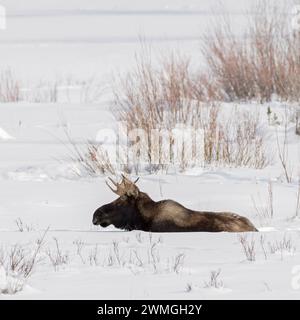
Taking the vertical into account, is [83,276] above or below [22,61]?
below

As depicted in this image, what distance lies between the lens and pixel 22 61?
30.0 m

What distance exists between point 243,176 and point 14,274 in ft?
18.4

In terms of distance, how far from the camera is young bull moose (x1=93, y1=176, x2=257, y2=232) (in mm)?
7098

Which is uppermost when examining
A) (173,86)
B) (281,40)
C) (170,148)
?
(281,40)

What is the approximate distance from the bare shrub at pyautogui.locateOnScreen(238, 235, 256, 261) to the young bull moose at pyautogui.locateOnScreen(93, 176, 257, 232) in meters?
0.68

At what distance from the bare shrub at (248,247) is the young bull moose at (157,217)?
68 centimetres

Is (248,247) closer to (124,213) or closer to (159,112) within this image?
(124,213)

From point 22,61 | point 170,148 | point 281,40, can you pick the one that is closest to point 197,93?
point 281,40

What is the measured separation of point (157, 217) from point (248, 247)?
1.70 meters

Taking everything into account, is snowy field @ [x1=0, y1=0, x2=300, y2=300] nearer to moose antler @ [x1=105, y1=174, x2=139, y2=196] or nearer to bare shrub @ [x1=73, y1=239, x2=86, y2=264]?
bare shrub @ [x1=73, y1=239, x2=86, y2=264]

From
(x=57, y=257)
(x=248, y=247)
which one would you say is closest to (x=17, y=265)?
(x=57, y=257)

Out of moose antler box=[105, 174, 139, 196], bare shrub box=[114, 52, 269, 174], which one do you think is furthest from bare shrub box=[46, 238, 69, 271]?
bare shrub box=[114, 52, 269, 174]
